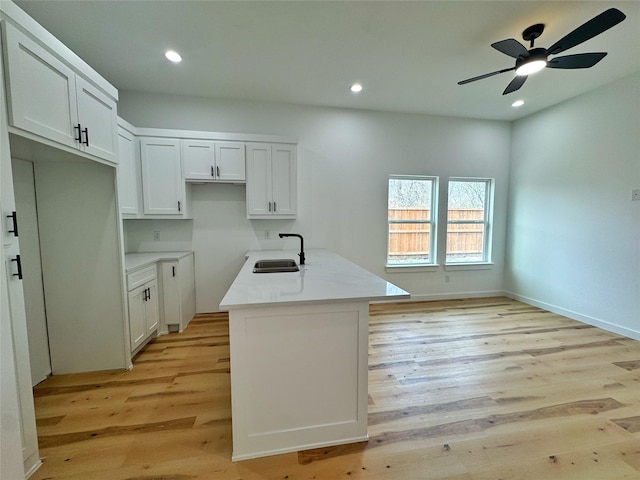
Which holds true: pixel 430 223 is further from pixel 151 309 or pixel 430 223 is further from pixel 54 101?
pixel 54 101

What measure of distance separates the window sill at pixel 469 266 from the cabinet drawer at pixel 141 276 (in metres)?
4.18

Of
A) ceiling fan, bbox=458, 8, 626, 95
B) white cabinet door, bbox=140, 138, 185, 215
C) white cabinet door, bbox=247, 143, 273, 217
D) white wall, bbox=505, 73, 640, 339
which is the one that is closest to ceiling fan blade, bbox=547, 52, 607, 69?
ceiling fan, bbox=458, 8, 626, 95

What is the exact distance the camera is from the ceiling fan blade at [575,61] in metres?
2.03

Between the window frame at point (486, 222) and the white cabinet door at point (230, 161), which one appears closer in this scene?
the white cabinet door at point (230, 161)

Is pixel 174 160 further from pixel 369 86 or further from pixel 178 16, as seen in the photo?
pixel 369 86

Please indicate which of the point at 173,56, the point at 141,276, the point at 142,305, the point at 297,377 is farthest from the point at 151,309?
the point at 173,56

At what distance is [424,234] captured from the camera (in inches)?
167

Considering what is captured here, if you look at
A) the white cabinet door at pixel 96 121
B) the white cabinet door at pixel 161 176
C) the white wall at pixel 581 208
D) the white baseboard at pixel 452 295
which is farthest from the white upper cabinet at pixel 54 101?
the white wall at pixel 581 208

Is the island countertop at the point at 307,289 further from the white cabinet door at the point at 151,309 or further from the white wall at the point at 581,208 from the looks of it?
the white wall at the point at 581,208

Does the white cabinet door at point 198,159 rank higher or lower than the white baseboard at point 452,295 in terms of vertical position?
higher

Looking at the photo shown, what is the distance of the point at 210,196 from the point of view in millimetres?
3490

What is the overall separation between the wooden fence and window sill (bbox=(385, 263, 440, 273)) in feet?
0.70

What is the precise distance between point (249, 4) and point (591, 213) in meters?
4.48

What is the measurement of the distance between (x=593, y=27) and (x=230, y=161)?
3354 millimetres
